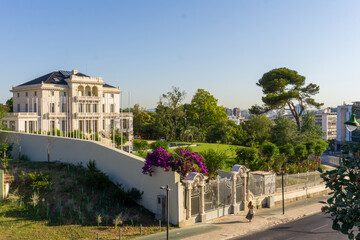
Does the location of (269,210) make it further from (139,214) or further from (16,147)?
(16,147)

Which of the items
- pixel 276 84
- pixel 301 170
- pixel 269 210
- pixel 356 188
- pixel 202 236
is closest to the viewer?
pixel 356 188

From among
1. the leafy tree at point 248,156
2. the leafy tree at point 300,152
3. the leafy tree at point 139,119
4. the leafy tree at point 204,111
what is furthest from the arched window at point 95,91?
the leafy tree at point 300,152

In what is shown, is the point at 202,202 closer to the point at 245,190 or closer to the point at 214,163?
the point at 245,190

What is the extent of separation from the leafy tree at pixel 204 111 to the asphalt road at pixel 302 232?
40171 millimetres

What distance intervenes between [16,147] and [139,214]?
20454 mm

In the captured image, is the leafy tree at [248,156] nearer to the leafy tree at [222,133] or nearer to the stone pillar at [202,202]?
the stone pillar at [202,202]

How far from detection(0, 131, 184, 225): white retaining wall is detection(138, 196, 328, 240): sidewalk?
55.3 inches

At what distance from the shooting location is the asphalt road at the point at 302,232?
57.3 ft

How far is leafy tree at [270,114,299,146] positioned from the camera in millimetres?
46475

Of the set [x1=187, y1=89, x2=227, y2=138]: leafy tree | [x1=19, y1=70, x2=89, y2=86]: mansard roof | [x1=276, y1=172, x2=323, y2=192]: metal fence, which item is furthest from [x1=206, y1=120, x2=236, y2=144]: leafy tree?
[x1=19, y1=70, x2=89, y2=86]: mansard roof

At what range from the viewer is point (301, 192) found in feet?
90.9

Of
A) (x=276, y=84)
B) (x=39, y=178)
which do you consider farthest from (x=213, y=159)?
(x=276, y=84)

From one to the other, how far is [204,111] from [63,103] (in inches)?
1054

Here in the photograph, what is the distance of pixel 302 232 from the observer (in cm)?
1842
